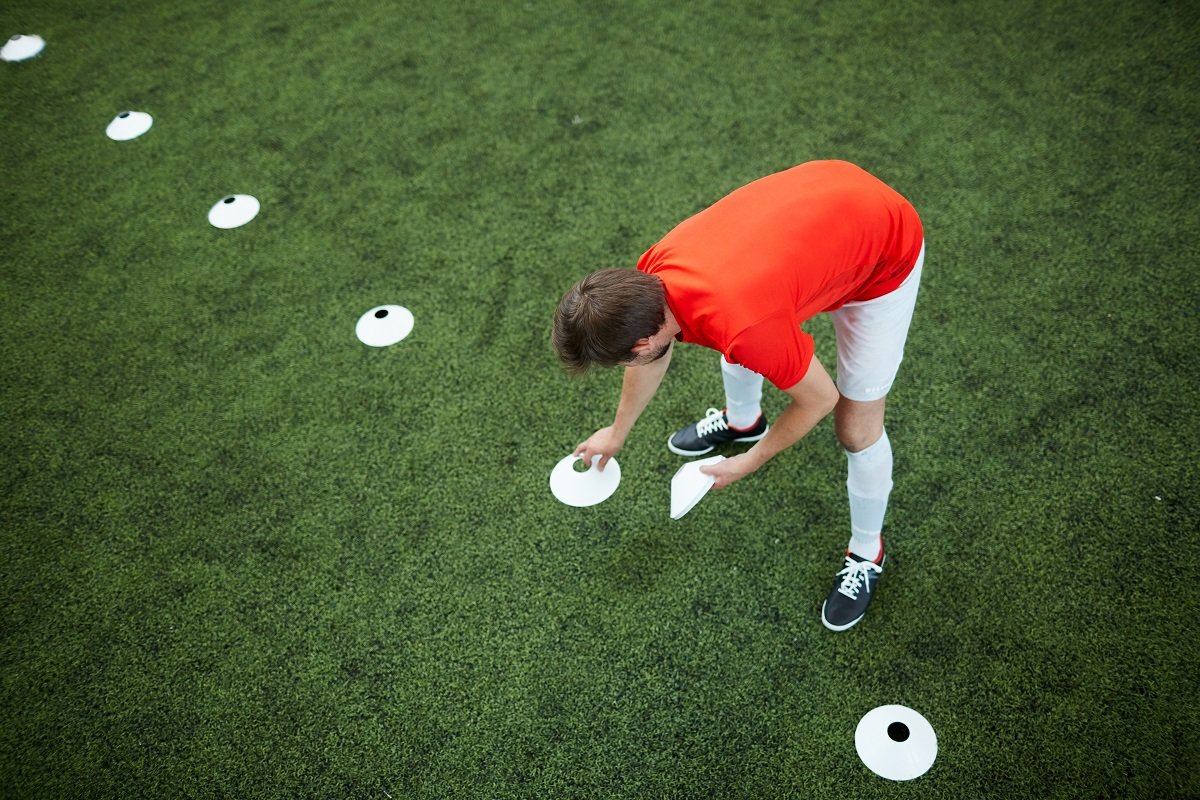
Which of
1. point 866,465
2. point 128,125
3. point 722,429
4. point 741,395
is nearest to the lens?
point 866,465

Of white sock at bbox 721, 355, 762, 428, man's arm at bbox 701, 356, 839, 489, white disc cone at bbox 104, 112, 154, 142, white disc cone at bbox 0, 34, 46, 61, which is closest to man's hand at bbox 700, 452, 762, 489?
man's arm at bbox 701, 356, 839, 489

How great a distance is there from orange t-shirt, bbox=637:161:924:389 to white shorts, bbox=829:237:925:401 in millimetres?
56

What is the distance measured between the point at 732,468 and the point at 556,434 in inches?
32.5

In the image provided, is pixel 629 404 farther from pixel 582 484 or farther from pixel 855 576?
pixel 855 576

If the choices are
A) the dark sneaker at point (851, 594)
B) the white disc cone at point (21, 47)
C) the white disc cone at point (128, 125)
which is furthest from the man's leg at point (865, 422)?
the white disc cone at point (21, 47)

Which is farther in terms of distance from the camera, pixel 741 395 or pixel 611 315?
pixel 741 395

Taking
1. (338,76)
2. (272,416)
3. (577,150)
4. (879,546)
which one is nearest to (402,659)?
(272,416)

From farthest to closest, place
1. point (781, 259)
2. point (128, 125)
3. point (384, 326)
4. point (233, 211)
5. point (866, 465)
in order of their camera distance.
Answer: point (128, 125) → point (233, 211) → point (384, 326) → point (866, 465) → point (781, 259)

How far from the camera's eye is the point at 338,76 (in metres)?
Answer: 3.44

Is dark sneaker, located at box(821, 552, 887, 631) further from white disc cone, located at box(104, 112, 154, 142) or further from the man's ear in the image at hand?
white disc cone, located at box(104, 112, 154, 142)

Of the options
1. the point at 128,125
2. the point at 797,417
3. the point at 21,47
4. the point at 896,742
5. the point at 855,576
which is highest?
the point at 797,417

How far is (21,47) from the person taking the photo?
142 inches

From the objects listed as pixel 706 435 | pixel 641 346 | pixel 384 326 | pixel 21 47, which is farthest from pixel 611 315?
pixel 21 47

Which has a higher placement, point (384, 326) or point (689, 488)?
point (689, 488)
